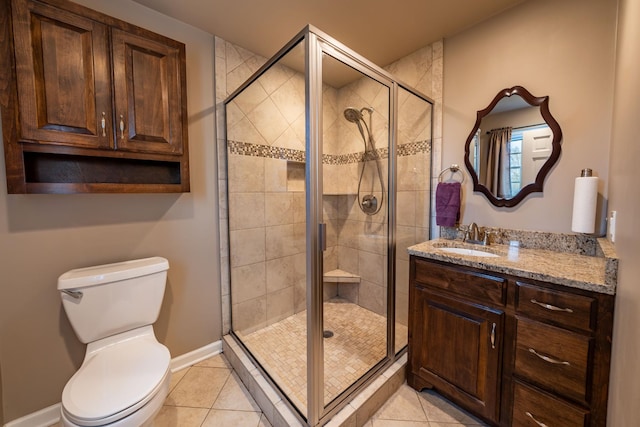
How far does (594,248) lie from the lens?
4.48 feet

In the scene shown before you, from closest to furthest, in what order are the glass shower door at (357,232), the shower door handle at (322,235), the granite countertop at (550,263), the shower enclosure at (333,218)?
the granite countertop at (550,263) → the shower door handle at (322,235) → the shower enclosure at (333,218) → the glass shower door at (357,232)

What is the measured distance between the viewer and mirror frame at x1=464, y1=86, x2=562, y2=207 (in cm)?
147

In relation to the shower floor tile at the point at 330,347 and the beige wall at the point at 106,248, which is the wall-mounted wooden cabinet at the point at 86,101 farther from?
the shower floor tile at the point at 330,347

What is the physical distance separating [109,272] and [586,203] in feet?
8.51

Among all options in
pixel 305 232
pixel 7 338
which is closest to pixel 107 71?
pixel 305 232

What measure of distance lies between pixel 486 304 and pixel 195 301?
193 centimetres

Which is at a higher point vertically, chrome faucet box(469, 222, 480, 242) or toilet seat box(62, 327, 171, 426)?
chrome faucet box(469, 222, 480, 242)

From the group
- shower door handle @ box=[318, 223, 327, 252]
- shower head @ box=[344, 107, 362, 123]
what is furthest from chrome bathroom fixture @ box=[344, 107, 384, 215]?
shower door handle @ box=[318, 223, 327, 252]

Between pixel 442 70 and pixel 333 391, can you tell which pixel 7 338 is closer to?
pixel 333 391

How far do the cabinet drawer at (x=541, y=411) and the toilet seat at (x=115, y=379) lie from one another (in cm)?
170

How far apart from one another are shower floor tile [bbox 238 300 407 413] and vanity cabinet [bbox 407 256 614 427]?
13.5 inches

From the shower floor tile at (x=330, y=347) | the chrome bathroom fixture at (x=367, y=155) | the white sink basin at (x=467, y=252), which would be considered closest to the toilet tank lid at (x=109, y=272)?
the shower floor tile at (x=330, y=347)

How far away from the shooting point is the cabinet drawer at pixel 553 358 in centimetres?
101

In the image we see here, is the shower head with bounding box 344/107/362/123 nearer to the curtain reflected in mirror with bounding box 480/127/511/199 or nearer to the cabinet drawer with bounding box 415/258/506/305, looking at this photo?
the curtain reflected in mirror with bounding box 480/127/511/199
